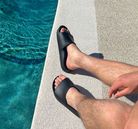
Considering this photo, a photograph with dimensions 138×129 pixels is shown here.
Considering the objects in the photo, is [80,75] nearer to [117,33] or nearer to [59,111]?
[59,111]

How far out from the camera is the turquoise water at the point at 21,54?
1.76 metres

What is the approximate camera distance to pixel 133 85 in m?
0.87

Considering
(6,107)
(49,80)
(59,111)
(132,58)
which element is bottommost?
(6,107)

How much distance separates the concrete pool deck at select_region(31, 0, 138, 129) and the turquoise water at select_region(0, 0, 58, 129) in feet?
1.23

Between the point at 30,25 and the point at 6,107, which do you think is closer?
the point at 6,107

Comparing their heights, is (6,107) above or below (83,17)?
below

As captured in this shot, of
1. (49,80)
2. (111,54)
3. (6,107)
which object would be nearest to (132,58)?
(111,54)

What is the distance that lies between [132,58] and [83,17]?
3.80 ft

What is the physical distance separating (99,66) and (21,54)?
4.81ft

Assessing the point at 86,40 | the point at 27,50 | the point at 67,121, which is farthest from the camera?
the point at 27,50

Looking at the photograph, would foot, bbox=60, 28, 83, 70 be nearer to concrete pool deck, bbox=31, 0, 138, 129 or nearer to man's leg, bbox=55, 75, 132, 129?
concrete pool deck, bbox=31, 0, 138, 129

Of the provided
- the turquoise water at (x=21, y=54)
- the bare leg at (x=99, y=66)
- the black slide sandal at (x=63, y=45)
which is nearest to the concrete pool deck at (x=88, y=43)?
the black slide sandal at (x=63, y=45)

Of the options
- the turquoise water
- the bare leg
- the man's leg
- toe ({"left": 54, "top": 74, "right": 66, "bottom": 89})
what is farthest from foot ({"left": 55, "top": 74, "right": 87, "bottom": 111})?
the turquoise water

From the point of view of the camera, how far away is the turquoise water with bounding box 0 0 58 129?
1.76 m
